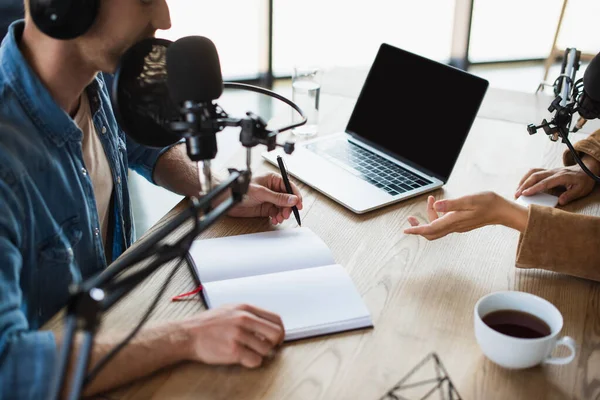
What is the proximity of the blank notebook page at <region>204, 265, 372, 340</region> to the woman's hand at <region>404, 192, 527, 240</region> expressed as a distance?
0.23 metres

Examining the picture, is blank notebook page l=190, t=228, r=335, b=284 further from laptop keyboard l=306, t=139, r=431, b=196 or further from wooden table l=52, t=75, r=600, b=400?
laptop keyboard l=306, t=139, r=431, b=196

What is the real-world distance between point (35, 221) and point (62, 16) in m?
0.34

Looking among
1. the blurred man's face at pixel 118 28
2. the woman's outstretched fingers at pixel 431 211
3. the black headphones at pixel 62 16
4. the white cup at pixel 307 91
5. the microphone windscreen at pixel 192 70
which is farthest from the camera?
the white cup at pixel 307 91

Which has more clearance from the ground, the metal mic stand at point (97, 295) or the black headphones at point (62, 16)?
the black headphones at point (62, 16)

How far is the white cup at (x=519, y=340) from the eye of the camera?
876mm

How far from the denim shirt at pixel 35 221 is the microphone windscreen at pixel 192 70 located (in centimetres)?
35

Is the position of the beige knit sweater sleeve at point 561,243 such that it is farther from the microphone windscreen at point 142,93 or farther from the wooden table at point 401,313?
the microphone windscreen at point 142,93

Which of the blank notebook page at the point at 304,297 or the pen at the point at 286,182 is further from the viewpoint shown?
the pen at the point at 286,182

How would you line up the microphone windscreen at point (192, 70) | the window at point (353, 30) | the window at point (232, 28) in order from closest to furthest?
the microphone windscreen at point (192, 70) < the window at point (232, 28) < the window at point (353, 30)

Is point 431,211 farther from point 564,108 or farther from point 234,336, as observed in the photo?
point 234,336

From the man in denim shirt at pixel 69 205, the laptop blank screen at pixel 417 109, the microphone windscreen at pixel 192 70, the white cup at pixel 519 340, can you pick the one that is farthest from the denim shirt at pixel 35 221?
the laptop blank screen at pixel 417 109

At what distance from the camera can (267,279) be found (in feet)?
3.54

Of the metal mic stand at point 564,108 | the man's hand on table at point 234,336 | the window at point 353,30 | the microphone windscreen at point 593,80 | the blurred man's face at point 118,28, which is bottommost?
the window at point 353,30

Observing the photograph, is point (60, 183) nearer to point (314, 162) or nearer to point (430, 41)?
point (314, 162)
